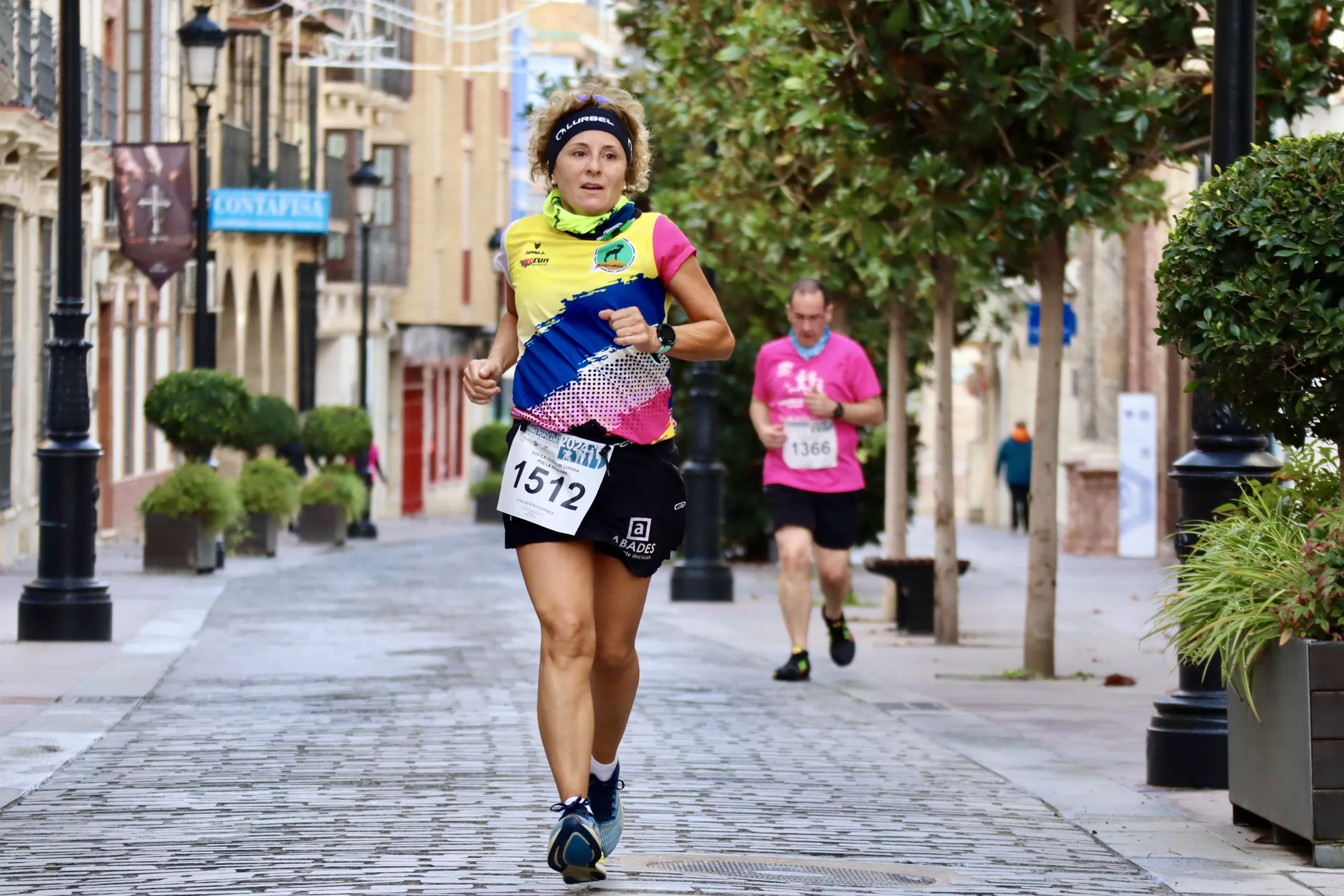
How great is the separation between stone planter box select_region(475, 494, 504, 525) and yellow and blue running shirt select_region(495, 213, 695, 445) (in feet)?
153

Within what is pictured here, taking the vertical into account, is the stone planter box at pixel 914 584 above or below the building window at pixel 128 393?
below

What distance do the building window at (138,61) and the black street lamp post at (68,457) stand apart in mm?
21950

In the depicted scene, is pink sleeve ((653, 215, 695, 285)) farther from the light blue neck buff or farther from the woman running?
the light blue neck buff

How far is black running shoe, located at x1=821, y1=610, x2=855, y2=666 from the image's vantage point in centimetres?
1320

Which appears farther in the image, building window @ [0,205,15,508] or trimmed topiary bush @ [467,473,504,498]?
trimmed topiary bush @ [467,473,504,498]

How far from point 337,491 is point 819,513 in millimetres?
21866

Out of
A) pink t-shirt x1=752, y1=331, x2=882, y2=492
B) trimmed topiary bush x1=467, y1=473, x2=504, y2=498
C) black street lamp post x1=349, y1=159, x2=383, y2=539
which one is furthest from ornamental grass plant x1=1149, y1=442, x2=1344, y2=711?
trimmed topiary bush x1=467, y1=473, x2=504, y2=498

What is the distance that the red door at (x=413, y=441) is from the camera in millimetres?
61844

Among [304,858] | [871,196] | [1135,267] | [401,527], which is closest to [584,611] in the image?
[304,858]

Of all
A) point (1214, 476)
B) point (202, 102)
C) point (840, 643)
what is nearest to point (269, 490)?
point (202, 102)

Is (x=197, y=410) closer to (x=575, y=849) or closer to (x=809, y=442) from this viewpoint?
(x=809, y=442)

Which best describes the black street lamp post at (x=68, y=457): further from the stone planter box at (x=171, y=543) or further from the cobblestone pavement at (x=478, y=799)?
the stone planter box at (x=171, y=543)

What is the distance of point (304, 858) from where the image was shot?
6.68m

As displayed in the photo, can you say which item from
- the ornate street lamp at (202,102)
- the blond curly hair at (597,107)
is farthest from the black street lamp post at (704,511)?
the blond curly hair at (597,107)
